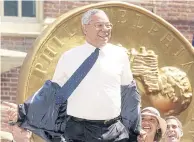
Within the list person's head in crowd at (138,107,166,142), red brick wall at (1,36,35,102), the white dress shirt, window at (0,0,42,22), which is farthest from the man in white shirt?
window at (0,0,42,22)

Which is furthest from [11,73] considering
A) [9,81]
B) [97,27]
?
[97,27]

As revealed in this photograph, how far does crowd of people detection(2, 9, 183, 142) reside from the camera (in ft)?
12.8

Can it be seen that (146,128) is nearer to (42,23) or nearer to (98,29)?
(98,29)

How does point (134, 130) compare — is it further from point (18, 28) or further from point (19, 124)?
point (18, 28)

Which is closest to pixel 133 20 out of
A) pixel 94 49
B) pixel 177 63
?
pixel 177 63

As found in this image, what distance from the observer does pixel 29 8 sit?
8.86 meters

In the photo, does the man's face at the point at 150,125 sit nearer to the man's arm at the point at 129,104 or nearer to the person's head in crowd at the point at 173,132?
the person's head in crowd at the point at 173,132

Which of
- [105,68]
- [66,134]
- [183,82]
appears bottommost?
[183,82]

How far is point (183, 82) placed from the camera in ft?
24.6

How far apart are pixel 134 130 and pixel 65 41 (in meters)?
3.25

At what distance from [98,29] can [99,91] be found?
33 centimetres

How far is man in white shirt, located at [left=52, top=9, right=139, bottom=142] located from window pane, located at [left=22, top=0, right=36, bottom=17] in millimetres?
4899

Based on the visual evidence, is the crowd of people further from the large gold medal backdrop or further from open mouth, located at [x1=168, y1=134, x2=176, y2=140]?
the large gold medal backdrop

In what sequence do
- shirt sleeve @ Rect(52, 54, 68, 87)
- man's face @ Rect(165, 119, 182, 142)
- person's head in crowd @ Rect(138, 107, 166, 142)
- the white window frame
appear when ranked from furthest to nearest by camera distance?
the white window frame, man's face @ Rect(165, 119, 182, 142), person's head in crowd @ Rect(138, 107, 166, 142), shirt sleeve @ Rect(52, 54, 68, 87)
